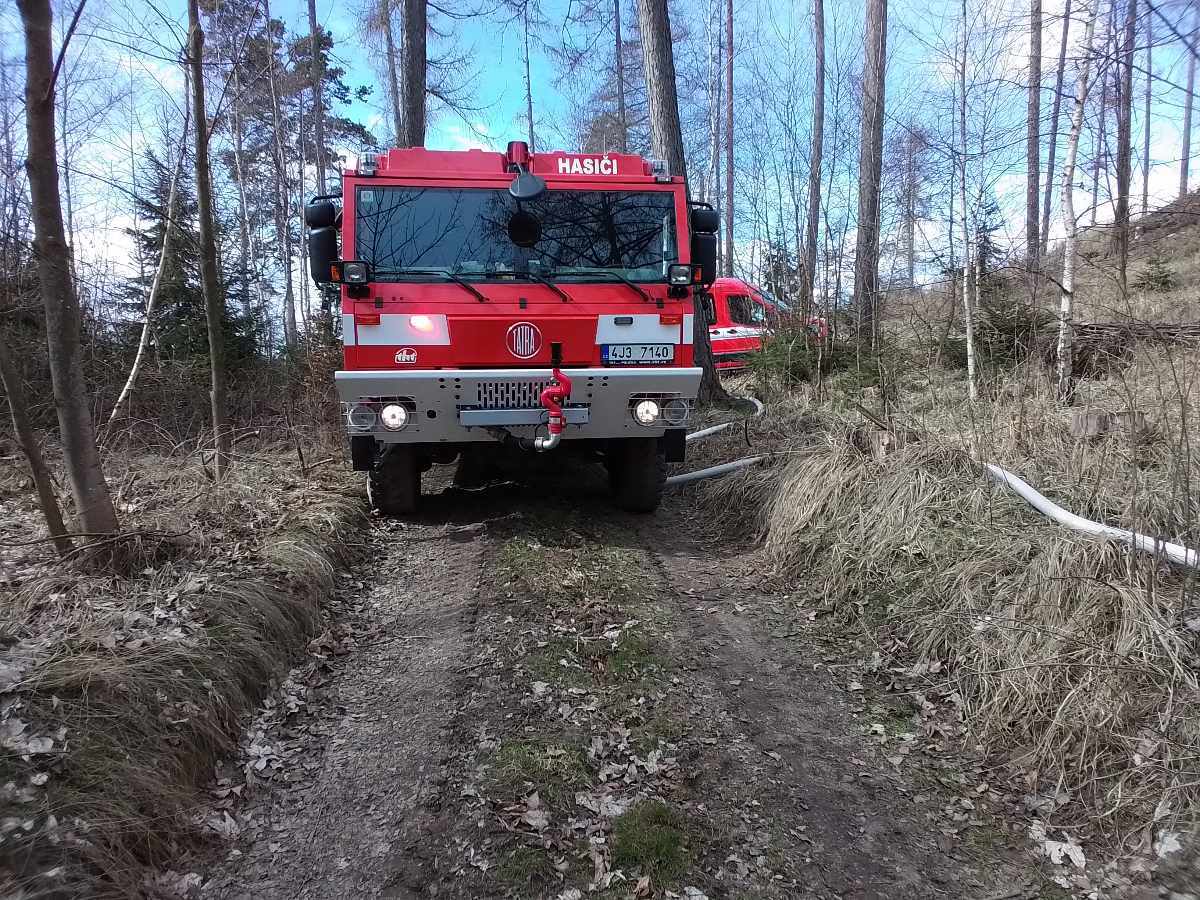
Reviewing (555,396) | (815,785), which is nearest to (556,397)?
(555,396)

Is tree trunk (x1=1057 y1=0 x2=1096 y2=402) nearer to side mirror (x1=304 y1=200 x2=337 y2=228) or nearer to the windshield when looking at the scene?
the windshield

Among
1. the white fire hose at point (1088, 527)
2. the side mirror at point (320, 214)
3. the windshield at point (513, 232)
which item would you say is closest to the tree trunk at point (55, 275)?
the side mirror at point (320, 214)

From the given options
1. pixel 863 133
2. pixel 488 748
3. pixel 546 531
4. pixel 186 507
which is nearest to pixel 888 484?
pixel 546 531

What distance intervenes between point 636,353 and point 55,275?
3.51 metres

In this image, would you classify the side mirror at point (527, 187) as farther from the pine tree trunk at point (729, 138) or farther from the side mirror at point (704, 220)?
the pine tree trunk at point (729, 138)

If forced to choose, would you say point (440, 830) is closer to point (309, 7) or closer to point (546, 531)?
point (546, 531)

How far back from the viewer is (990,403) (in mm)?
5609

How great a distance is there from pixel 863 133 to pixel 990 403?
6.71 m

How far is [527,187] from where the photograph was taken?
17.6 feet

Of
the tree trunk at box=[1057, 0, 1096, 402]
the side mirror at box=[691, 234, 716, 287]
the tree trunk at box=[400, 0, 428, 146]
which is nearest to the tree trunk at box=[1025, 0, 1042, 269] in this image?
the tree trunk at box=[1057, 0, 1096, 402]

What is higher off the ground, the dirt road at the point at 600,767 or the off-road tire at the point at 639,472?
the off-road tire at the point at 639,472

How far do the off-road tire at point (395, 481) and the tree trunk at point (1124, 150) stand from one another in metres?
4.97

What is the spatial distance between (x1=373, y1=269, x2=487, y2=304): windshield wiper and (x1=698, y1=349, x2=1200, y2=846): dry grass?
2.79m

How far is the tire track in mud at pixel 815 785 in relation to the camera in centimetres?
238
